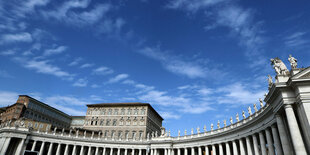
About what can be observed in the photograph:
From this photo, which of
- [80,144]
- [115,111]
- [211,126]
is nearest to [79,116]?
[115,111]

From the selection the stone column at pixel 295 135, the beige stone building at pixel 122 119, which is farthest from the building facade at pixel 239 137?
the beige stone building at pixel 122 119

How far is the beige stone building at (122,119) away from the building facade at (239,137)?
5.22 metres

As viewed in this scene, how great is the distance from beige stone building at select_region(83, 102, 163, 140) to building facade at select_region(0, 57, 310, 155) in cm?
522

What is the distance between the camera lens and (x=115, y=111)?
81375mm

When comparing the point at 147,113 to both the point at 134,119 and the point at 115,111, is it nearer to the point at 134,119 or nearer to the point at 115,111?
the point at 134,119

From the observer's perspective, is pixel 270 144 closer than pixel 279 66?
No

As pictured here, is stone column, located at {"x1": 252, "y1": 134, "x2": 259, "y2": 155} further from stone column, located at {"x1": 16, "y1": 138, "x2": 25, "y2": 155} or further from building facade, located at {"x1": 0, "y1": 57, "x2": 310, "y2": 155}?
stone column, located at {"x1": 16, "y1": 138, "x2": 25, "y2": 155}

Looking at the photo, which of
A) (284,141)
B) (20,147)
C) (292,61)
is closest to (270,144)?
(284,141)

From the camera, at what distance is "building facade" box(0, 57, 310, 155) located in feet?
67.1

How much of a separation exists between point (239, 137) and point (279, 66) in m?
20.0

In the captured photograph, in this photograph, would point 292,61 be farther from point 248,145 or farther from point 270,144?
point 248,145

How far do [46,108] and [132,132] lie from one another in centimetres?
4178

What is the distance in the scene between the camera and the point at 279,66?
2416cm

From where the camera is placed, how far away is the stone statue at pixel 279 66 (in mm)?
23391
